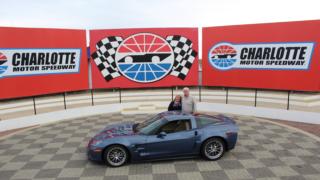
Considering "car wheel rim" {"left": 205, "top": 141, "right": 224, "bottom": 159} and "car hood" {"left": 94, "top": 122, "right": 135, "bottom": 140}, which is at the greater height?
"car hood" {"left": 94, "top": 122, "right": 135, "bottom": 140}

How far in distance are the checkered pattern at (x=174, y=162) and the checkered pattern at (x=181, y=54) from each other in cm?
821

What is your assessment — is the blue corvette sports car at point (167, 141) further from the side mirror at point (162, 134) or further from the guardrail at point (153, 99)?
the guardrail at point (153, 99)

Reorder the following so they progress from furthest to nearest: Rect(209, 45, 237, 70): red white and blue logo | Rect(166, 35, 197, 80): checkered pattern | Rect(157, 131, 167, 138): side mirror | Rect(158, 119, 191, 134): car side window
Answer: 1. Rect(166, 35, 197, 80): checkered pattern
2. Rect(209, 45, 237, 70): red white and blue logo
3. Rect(158, 119, 191, 134): car side window
4. Rect(157, 131, 167, 138): side mirror

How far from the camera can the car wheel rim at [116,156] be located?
697cm

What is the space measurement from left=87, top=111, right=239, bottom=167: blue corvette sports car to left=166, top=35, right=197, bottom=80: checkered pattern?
33.5 ft

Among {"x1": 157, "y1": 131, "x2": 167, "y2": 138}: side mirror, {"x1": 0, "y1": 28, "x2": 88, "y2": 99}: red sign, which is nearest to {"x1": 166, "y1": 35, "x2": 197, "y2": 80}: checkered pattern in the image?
{"x1": 0, "y1": 28, "x2": 88, "y2": 99}: red sign

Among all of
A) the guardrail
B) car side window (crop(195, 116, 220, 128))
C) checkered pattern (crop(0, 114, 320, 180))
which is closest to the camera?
checkered pattern (crop(0, 114, 320, 180))

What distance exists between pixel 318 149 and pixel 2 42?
50.6 feet

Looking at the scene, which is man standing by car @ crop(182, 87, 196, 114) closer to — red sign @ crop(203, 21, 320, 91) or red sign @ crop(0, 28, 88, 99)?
red sign @ crop(203, 21, 320, 91)

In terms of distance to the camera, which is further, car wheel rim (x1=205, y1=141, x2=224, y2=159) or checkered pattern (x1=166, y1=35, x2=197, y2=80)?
checkered pattern (x1=166, y1=35, x2=197, y2=80)

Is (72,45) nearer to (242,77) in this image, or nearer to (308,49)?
(242,77)

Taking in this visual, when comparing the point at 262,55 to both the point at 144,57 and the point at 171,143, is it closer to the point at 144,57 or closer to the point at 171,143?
the point at 144,57

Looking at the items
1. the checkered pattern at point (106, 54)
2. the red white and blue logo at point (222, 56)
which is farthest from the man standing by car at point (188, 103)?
the checkered pattern at point (106, 54)

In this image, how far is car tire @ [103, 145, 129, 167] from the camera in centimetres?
695
